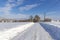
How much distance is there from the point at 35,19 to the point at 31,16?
4.27 meters

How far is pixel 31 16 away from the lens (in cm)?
11669

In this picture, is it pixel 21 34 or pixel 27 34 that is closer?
pixel 21 34

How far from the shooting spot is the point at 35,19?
382ft
